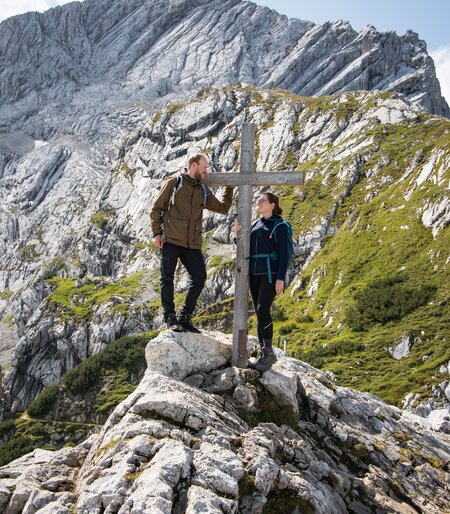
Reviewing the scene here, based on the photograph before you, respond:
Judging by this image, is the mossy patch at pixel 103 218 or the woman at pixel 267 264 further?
the mossy patch at pixel 103 218

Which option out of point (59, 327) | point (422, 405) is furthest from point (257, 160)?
point (422, 405)

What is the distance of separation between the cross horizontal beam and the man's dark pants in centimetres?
188

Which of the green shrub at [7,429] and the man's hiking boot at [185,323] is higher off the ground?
the man's hiking boot at [185,323]

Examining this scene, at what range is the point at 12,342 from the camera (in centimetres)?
14475

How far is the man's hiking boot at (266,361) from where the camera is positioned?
11797 mm

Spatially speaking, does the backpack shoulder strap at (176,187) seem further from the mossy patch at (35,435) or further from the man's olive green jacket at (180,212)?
the mossy patch at (35,435)

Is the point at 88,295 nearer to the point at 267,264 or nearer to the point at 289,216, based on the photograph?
the point at 289,216

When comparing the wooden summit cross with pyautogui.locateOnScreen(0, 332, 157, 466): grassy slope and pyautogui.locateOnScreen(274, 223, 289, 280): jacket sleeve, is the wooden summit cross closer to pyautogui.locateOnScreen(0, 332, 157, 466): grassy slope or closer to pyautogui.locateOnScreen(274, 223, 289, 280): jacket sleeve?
pyautogui.locateOnScreen(274, 223, 289, 280): jacket sleeve

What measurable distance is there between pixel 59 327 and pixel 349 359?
78060 mm

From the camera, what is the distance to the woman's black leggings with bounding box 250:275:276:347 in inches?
463

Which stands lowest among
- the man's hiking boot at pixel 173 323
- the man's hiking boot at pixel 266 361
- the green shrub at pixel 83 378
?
the green shrub at pixel 83 378

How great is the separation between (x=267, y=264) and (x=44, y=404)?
7270 cm

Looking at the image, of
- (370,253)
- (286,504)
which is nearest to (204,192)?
(286,504)

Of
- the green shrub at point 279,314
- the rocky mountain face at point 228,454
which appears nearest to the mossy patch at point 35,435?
the green shrub at point 279,314
